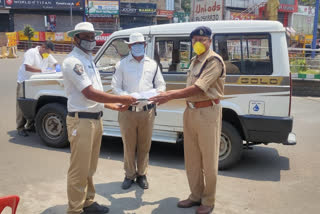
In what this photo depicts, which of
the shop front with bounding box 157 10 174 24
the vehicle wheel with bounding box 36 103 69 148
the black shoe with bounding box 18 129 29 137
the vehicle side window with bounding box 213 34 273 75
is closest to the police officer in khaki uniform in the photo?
the vehicle side window with bounding box 213 34 273 75

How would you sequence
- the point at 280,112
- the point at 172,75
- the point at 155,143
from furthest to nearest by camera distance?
the point at 155,143 < the point at 172,75 < the point at 280,112

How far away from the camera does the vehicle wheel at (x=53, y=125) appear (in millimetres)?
6215

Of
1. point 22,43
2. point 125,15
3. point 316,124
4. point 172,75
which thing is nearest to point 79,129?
point 172,75

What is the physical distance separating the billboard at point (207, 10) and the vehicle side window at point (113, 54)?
28152mm

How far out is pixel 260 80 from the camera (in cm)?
513

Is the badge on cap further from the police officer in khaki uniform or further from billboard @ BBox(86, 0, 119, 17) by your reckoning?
Result: billboard @ BBox(86, 0, 119, 17)

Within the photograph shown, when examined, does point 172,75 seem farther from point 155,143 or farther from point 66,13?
point 66,13

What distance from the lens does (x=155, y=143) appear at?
692 centimetres

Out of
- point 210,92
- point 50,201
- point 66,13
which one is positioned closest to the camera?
point 210,92

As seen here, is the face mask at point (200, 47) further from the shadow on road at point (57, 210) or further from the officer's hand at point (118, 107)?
the shadow on road at point (57, 210)

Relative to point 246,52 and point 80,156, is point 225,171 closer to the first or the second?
point 246,52

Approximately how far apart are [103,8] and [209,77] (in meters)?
42.3

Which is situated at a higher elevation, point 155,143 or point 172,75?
point 172,75

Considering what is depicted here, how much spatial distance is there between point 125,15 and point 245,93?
1650 inches
